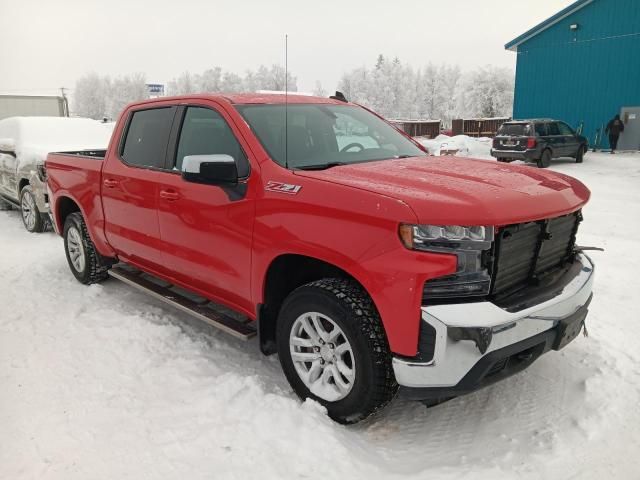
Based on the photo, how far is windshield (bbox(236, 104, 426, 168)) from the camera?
3396 millimetres

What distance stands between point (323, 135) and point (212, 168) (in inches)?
39.4

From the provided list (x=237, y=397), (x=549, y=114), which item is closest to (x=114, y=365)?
(x=237, y=397)

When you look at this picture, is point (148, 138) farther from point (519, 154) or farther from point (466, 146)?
point (466, 146)

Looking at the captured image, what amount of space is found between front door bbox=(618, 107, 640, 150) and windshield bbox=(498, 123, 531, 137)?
7.16 metres

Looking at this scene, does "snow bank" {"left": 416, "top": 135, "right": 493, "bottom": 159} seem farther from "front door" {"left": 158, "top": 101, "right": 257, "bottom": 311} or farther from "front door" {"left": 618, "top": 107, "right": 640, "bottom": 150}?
"front door" {"left": 158, "top": 101, "right": 257, "bottom": 311}

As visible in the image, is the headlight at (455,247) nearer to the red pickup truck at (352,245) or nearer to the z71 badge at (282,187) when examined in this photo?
the red pickup truck at (352,245)

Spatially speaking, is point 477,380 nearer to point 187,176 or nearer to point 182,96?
point 187,176

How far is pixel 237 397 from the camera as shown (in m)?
3.18

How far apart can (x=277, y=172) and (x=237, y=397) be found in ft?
4.57

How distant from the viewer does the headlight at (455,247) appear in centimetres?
247

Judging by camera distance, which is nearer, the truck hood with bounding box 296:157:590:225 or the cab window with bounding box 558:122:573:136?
the truck hood with bounding box 296:157:590:225

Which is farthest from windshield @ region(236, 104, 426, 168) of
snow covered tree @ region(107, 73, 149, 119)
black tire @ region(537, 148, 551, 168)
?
snow covered tree @ region(107, 73, 149, 119)

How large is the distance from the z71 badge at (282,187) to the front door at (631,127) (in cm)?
2224

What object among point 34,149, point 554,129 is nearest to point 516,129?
point 554,129
